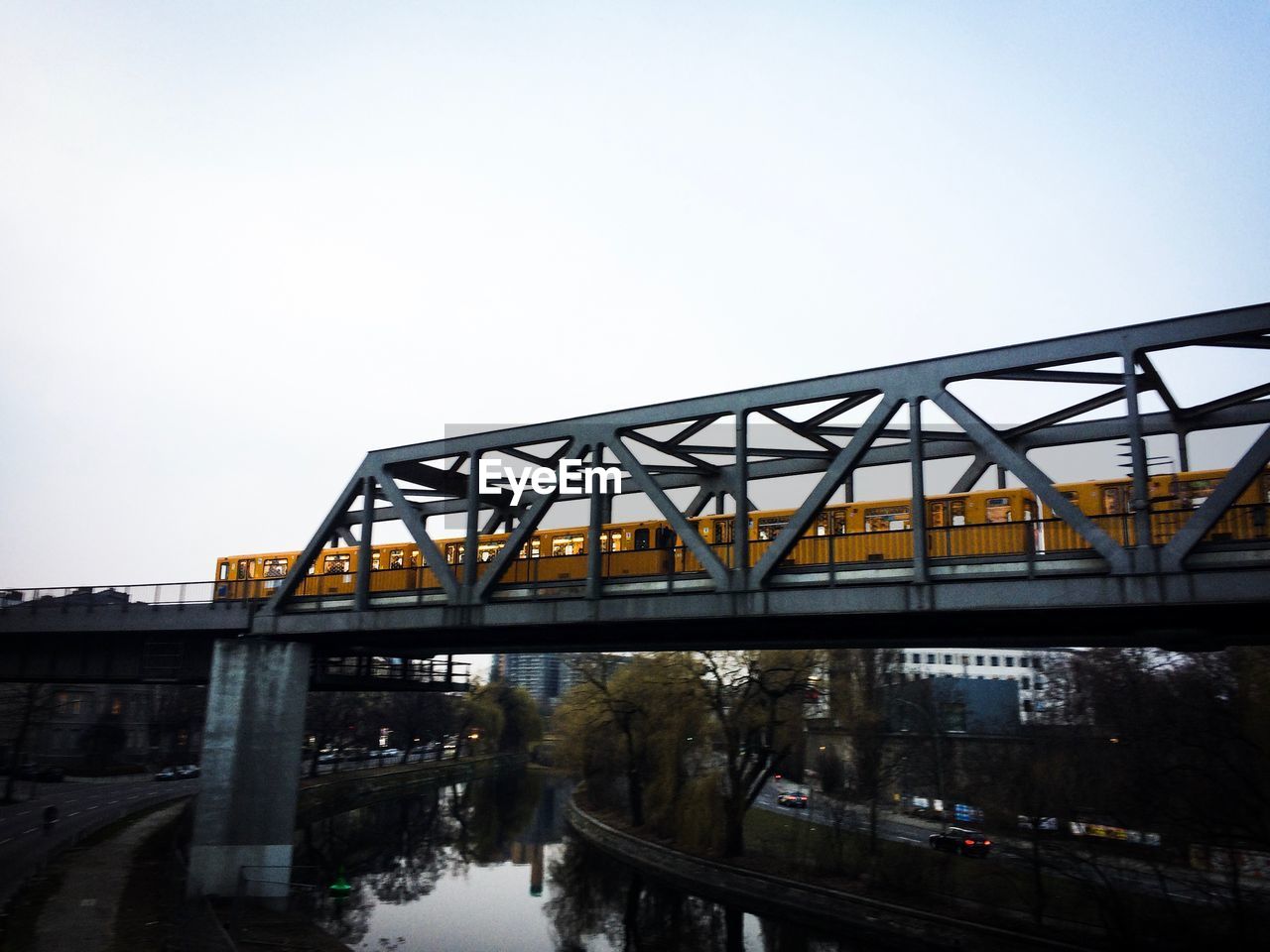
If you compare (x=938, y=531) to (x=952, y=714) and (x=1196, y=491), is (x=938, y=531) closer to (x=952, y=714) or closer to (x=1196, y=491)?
(x=1196, y=491)

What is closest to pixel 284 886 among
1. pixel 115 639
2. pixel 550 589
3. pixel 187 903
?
pixel 187 903

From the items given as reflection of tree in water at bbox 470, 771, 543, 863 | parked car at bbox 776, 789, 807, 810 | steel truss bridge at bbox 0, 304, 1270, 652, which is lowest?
reflection of tree in water at bbox 470, 771, 543, 863

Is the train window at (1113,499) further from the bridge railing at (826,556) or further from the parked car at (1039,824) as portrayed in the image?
the parked car at (1039,824)

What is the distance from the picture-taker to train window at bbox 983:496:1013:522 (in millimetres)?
26016

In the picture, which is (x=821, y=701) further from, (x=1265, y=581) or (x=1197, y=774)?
(x=1265, y=581)

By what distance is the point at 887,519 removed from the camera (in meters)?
27.7

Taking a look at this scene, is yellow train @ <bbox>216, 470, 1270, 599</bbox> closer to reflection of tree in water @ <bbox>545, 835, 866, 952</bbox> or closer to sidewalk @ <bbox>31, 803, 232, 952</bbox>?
sidewalk @ <bbox>31, 803, 232, 952</bbox>

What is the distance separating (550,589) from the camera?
31.4 meters

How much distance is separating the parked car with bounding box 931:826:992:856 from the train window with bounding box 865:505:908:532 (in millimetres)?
23791

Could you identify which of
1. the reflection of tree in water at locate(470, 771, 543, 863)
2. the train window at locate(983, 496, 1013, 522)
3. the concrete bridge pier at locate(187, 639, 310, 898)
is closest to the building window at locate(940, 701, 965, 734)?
the reflection of tree in water at locate(470, 771, 543, 863)

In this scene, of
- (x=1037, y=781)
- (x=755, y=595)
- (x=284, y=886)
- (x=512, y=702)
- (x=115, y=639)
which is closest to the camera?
(x=755, y=595)

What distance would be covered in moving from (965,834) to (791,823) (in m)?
11.6

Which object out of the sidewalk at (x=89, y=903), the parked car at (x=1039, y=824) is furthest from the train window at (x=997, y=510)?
the sidewalk at (x=89, y=903)

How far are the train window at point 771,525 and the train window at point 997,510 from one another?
588 centimetres
